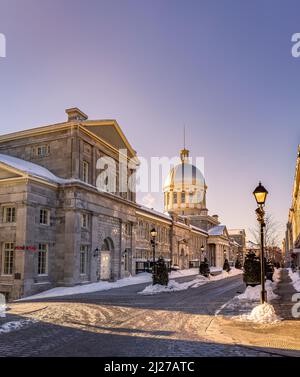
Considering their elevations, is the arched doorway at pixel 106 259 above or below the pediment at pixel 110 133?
below

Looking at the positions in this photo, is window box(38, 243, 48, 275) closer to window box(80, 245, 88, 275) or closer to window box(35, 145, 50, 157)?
window box(80, 245, 88, 275)

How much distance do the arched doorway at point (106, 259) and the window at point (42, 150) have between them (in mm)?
8810

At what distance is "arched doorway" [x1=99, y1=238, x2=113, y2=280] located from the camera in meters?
32.7

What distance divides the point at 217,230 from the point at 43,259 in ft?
218

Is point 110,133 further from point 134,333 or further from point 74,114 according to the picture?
point 134,333

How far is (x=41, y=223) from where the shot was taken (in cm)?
2602

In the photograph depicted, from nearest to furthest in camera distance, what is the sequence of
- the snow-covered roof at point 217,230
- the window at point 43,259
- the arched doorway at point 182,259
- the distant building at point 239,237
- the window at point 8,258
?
1. the window at point 8,258
2. the window at point 43,259
3. the arched doorway at point 182,259
4. the snow-covered roof at point 217,230
5. the distant building at point 239,237

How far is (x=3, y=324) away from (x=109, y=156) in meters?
23.1

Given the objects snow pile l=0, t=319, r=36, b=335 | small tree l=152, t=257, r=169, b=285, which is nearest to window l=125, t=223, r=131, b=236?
small tree l=152, t=257, r=169, b=285

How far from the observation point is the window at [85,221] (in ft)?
94.0

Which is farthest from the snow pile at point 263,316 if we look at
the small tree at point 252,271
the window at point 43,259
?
the window at point 43,259

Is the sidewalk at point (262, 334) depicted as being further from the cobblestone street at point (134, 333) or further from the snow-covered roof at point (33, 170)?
the snow-covered roof at point (33, 170)

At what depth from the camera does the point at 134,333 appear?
10914 millimetres

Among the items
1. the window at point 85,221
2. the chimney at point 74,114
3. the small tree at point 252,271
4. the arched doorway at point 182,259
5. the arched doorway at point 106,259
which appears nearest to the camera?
the small tree at point 252,271
